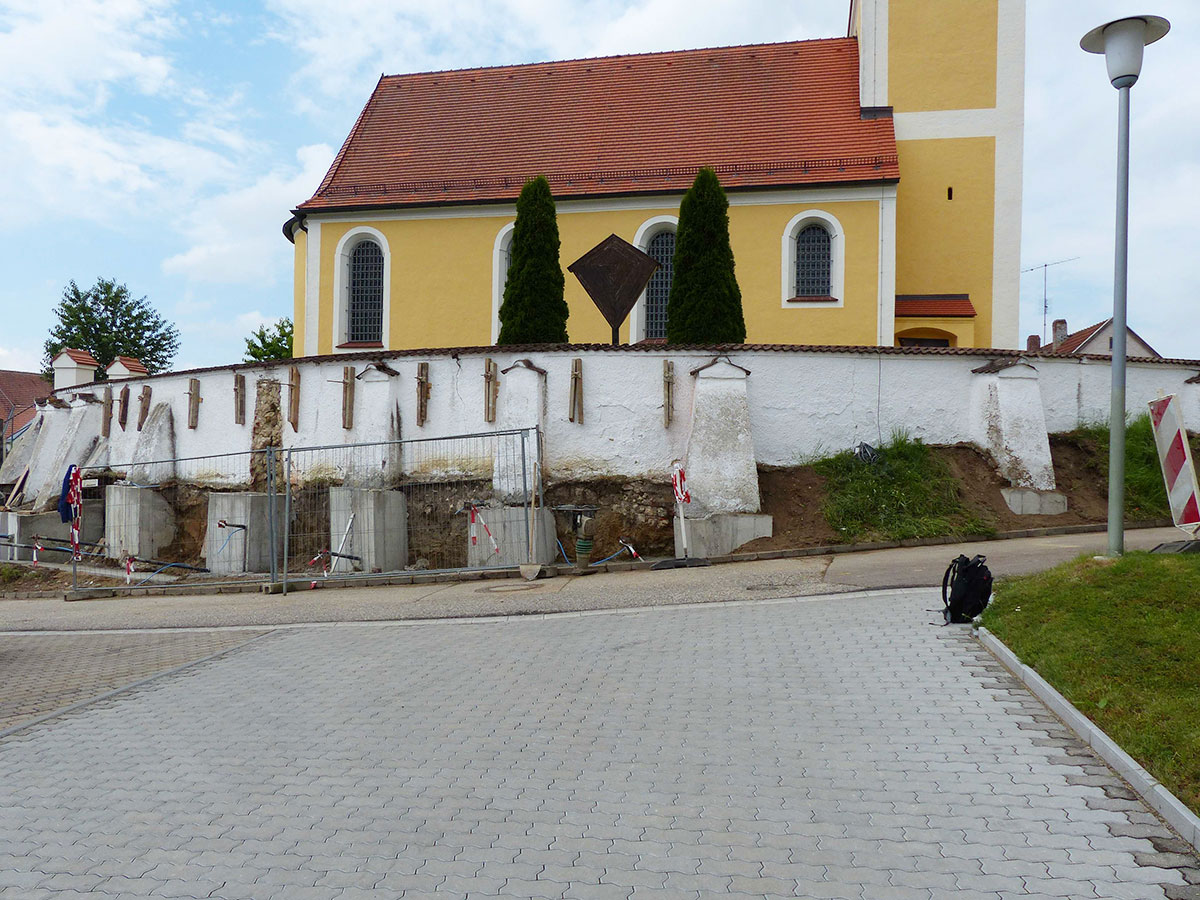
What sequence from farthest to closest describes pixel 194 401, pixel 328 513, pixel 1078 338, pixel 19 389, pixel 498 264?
pixel 19 389, pixel 1078 338, pixel 498 264, pixel 194 401, pixel 328 513

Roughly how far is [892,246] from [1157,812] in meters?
19.1

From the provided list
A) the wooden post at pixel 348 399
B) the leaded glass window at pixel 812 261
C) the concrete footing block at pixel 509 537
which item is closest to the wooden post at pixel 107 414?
the wooden post at pixel 348 399

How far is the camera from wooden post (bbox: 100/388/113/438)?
20.4 metres

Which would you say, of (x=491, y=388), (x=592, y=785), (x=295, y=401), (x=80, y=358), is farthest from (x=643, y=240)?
(x=592, y=785)

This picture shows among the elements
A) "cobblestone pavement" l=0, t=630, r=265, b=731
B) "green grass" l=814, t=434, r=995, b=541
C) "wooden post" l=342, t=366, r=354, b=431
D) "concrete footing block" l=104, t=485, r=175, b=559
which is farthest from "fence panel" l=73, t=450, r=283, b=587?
"green grass" l=814, t=434, r=995, b=541

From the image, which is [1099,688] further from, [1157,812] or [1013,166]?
[1013,166]

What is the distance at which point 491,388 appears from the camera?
15164mm

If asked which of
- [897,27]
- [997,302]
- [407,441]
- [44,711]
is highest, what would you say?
[897,27]

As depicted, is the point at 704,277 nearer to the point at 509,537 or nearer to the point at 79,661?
the point at 509,537

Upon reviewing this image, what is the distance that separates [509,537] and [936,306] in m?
13.6

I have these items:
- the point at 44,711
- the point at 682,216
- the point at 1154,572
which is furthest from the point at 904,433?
the point at 44,711

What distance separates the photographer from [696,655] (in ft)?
24.4

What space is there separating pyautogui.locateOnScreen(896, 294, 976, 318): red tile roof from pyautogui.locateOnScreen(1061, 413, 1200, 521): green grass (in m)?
7.69

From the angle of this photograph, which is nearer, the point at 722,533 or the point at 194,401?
the point at 722,533
